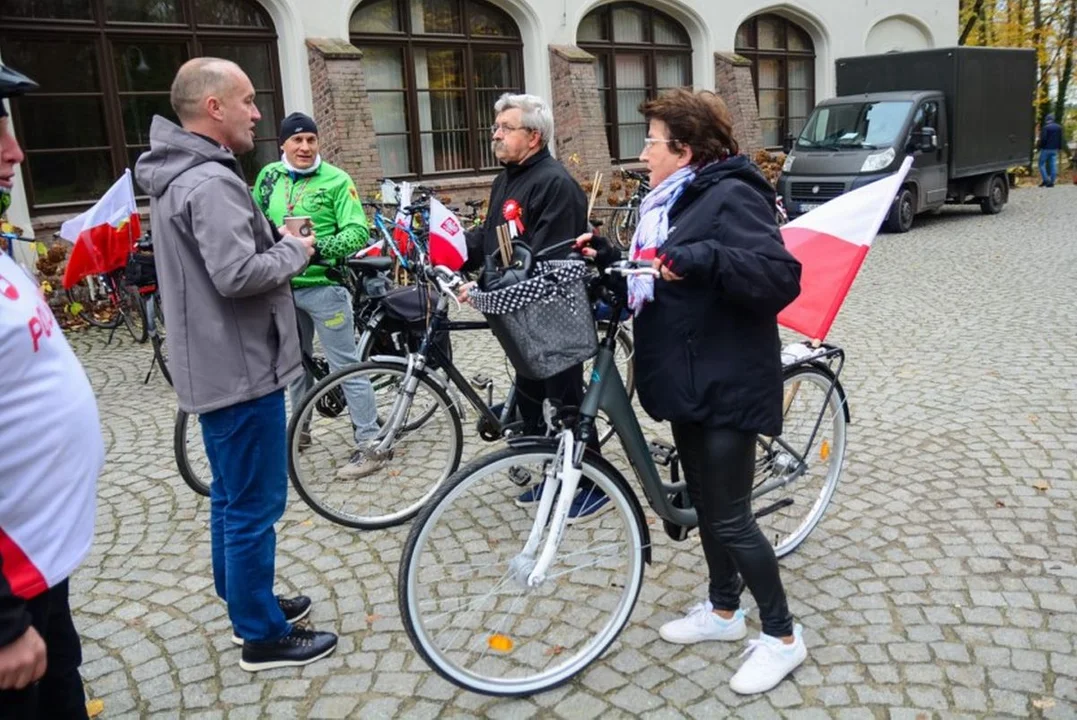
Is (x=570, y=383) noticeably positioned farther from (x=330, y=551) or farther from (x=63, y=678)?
(x=63, y=678)

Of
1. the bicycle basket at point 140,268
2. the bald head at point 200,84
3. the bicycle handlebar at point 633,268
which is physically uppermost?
the bald head at point 200,84

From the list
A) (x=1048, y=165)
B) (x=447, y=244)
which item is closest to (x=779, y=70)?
(x=1048, y=165)

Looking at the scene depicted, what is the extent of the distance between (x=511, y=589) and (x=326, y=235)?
232 cm

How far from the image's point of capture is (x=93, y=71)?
10617 millimetres

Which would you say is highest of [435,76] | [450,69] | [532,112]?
[450,69]

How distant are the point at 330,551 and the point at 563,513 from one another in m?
1.61

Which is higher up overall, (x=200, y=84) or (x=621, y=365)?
(x=200, y=84)

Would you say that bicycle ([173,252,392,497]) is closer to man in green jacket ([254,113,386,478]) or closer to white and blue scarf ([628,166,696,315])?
man in green jacket ([254,113,386,478])

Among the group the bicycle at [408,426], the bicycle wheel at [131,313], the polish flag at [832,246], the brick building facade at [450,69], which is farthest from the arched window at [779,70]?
the polish flag at [832,246]

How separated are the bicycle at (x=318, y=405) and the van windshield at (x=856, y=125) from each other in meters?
11.4

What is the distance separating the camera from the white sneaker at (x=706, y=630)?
311 centimetres

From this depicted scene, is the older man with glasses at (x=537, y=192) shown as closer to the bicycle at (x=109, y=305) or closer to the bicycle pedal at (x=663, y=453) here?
the bicycle pedal at (x=663, y=453)

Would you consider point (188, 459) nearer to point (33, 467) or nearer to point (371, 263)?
point (371, 263)

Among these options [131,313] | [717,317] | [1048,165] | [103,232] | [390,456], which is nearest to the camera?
[717,317]
